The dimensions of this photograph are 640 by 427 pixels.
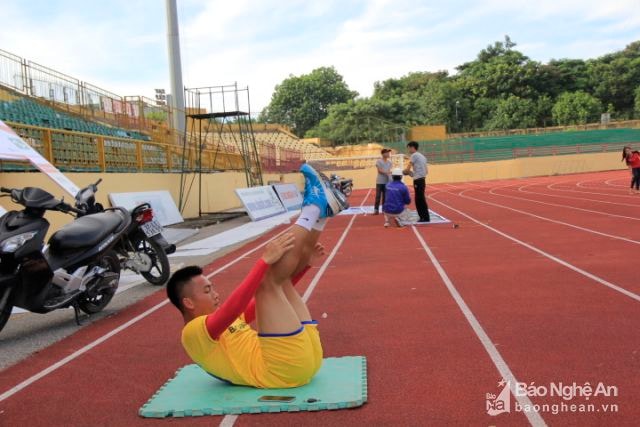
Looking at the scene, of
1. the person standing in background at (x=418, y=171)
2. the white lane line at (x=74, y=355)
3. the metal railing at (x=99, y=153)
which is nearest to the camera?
the white lane line at (x=74, y=355)

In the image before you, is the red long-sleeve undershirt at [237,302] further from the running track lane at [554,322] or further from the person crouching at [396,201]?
the person crouching at [396,201]

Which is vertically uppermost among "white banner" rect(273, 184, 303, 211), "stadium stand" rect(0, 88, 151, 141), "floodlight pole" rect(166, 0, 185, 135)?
"floodlight pole" rect(166, 0, 185, 135)

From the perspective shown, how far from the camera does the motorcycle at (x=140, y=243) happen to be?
589cm

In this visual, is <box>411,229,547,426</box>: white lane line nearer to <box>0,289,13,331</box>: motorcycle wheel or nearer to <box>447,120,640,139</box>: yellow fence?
<box>0,289,13,331</box>: motorcycle wheel

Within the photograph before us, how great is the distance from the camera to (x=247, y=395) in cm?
336

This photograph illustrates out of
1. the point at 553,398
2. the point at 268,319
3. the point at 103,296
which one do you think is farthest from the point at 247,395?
the point at 103,296

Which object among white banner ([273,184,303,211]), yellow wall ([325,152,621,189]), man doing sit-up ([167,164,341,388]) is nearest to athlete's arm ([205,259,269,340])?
man doing sit-up ([167,164,341,388])

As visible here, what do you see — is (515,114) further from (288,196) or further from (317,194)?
(317,194)

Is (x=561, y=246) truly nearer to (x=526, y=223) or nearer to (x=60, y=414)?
(x=526, y=223)

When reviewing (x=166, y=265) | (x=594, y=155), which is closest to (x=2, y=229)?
(x=166, y=265)

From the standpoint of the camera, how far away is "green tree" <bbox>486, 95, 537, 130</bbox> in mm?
66125

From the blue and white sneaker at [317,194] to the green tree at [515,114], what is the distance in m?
66.4

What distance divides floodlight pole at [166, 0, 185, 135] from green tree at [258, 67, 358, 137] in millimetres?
71291

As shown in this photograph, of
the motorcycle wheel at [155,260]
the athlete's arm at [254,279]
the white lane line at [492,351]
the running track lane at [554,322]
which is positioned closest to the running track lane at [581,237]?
the running track lane at [554,322]
